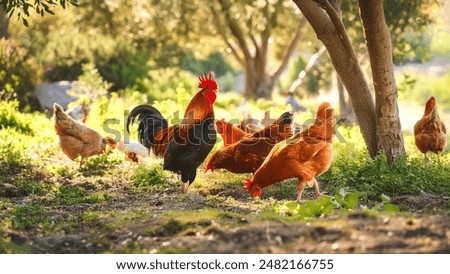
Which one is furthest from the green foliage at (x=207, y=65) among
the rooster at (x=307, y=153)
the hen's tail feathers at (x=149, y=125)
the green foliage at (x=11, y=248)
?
the green foliage at (x=11, y=248)

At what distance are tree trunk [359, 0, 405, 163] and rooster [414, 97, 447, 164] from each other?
1.14 m

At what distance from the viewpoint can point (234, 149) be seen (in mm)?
10117

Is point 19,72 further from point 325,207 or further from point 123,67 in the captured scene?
point 325,207

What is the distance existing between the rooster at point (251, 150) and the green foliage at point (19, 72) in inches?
381

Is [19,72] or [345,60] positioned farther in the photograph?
[19,72]

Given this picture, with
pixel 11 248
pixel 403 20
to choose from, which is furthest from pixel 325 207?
pixel 403 20

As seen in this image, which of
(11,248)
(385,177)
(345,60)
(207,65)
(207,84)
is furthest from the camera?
(207,65)

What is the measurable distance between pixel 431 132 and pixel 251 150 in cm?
331

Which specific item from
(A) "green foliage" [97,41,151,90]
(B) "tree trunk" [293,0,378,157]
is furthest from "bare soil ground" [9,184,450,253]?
(A) "green foliage" [97,41,151,90]

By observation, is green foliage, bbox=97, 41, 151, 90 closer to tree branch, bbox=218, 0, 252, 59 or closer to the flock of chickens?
tree branch, bbox=218, 0, 252, 59

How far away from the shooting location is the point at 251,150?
10008 millimetres

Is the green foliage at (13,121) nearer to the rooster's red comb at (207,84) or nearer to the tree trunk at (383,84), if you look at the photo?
the rooster's red comb at (207,84)

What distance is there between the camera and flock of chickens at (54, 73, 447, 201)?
8.69 metres
